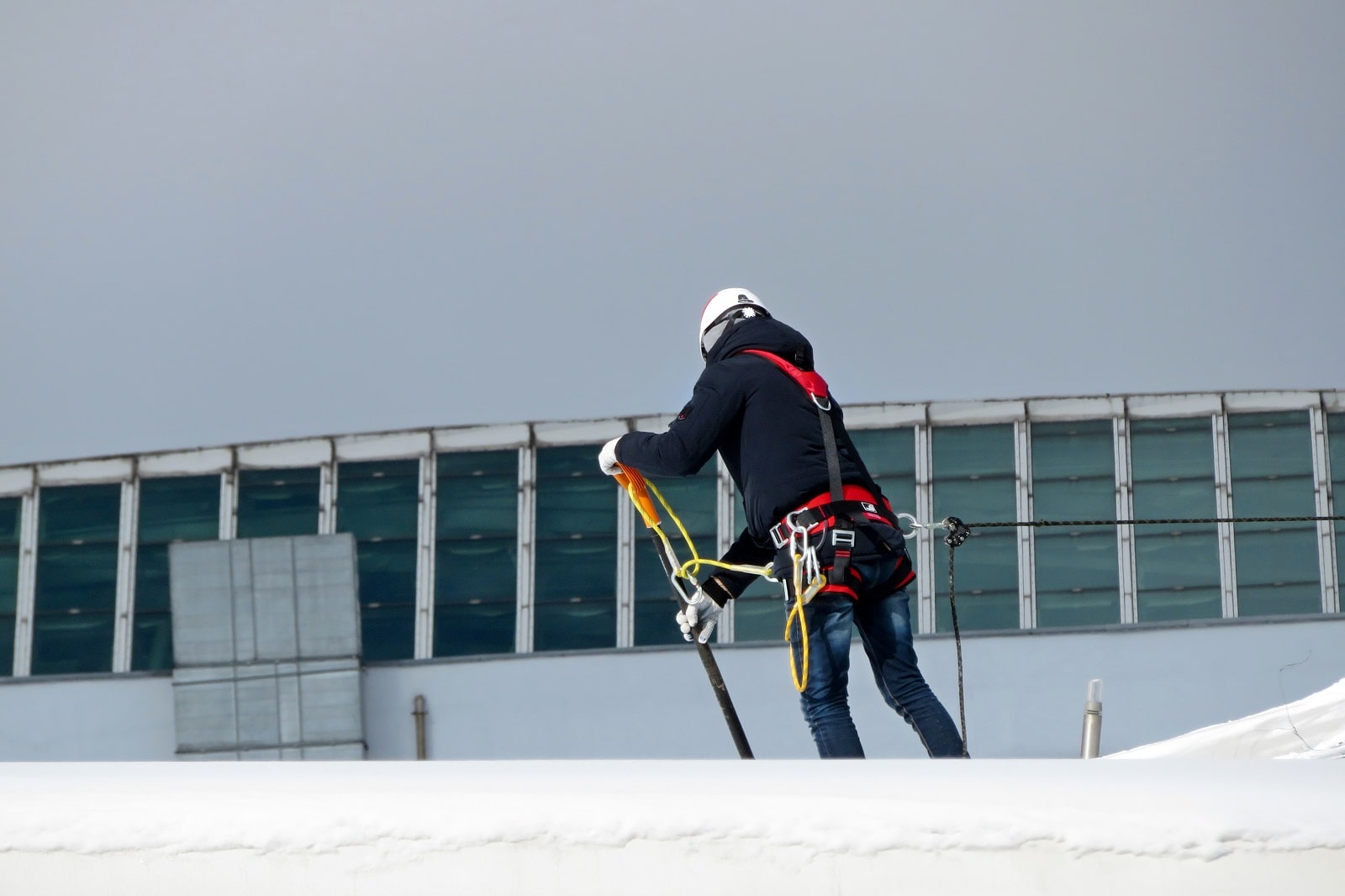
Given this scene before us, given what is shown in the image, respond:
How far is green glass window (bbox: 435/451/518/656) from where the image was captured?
17312mm

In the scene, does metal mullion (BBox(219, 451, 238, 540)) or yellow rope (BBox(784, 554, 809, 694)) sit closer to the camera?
yellow rope (BBox(784, 554, 809, 694))

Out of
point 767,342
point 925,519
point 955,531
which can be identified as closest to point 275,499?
point 925,519

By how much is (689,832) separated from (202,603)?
50.8ft

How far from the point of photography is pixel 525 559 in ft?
56.9

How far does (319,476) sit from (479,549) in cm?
201

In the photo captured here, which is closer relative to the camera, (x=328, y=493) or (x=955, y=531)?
(x=955, y=531)

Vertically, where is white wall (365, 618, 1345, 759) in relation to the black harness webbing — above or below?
below

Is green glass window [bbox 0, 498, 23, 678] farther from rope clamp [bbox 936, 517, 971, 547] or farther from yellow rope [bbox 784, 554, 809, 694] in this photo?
yellow rope [bbox 784, 554, 809, 694]

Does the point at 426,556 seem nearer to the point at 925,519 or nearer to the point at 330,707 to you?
the point at 330,707

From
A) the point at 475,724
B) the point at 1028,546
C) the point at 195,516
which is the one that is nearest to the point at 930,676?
the point at 1028,546

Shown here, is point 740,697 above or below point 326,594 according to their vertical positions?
below

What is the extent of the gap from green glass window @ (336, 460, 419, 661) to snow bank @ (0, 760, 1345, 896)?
15.5m

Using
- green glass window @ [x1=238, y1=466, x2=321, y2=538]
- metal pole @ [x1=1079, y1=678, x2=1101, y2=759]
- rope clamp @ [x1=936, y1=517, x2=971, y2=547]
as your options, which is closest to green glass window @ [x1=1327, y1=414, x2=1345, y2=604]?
green glass window @ [x1=238, y1=466, x2=321, y2=538]

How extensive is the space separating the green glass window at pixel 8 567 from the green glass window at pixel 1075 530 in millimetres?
11228
